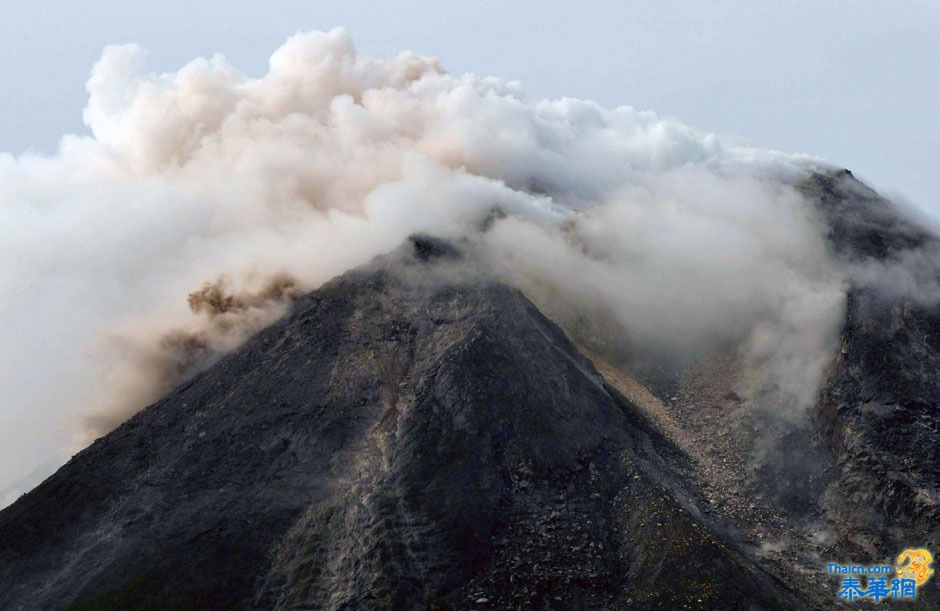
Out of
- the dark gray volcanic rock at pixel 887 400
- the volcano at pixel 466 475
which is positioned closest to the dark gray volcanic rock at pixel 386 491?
the volcano at pixel 466 475

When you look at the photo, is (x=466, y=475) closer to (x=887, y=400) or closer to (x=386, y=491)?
(x=386, y=491)

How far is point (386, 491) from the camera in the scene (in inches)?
2692

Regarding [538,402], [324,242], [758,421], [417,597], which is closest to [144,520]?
[417,597]

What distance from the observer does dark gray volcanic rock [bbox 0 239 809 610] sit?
62906 millimetres

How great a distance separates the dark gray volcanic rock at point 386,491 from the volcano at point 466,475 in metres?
0.17

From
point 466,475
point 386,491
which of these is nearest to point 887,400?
point 466,475

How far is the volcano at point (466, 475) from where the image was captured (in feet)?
208

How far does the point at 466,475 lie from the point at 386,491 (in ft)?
19.7

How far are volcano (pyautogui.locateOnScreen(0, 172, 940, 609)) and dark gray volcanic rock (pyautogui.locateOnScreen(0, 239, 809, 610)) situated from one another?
6.7 inches

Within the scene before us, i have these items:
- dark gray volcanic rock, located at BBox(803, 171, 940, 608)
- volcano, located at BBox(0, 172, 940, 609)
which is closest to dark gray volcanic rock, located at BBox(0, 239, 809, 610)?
volcano, located at BBox(0, 172, 940, 609)

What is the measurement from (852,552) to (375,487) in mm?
36495

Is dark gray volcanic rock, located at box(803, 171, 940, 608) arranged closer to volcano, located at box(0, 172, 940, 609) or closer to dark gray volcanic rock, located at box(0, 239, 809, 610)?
volcano, located at box(0, 172, 940, 609)

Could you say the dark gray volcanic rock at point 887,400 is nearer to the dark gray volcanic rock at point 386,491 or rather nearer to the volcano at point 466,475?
the volcano at point 466,475

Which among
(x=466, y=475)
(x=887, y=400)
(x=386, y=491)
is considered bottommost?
(x=887, y=400)
